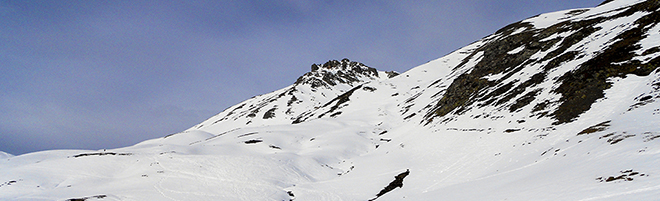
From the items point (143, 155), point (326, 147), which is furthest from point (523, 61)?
point (143, 155)

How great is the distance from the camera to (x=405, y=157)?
26719 mm

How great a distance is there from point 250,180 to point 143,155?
1297cm

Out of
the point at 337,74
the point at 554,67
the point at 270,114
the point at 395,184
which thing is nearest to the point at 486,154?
the point at 395,184

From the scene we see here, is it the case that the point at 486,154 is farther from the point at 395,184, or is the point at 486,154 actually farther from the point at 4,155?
the point at 4,155

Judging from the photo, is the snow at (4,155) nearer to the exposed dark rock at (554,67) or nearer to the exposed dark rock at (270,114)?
the exposed dark rock at (554,67)

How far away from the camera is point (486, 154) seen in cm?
1898

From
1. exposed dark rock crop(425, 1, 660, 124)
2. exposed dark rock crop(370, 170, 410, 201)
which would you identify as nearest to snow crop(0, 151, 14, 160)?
exposed dark rock crop(370, 170, 410, 201)

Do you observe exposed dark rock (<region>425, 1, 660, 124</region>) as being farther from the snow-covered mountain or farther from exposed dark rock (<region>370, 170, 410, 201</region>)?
exposed dark rock (<region>370, 170, 410, 201</region>)

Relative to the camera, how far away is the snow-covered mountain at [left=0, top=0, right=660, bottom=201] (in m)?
10.5

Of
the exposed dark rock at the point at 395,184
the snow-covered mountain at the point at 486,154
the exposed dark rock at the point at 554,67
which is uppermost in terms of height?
the exposed dark rock at the point at 554,67

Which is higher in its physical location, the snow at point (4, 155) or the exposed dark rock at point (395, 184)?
the snow at point (4, 155)

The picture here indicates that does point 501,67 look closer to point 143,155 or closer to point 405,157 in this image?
point 405,157

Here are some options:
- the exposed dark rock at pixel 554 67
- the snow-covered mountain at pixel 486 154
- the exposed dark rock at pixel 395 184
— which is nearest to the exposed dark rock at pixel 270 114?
the snow-covered mountain at pixel 486 154

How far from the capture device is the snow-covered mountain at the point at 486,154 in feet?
34.5
